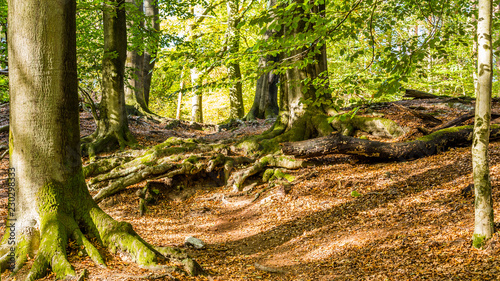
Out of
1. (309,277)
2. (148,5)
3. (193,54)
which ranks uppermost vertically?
(148,5)

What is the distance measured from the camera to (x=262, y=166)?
8078 millimetres

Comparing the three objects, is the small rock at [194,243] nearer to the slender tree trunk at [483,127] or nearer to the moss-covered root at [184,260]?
the moss-covered root at [184,260]

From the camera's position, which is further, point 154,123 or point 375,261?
point 154,123

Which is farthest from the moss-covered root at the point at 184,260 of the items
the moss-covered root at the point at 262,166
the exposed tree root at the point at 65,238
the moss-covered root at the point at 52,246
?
the moss-covered root at the point at 262,166

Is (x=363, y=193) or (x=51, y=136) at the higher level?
(x=51, y=136)

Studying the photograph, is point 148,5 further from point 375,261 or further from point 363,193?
point 375,261

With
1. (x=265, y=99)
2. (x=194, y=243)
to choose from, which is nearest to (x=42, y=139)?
(x=194, y=243)

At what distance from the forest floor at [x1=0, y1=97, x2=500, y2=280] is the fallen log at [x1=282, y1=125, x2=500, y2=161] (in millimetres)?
303

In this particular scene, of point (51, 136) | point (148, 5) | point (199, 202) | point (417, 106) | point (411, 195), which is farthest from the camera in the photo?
point (148, 5)

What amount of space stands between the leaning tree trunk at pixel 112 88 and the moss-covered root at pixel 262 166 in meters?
4.38

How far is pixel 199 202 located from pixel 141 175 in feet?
5.04

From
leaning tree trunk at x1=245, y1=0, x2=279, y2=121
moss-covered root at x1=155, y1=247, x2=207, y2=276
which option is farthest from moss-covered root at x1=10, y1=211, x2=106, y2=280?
leaning tree trunk at x1=245, y1=0, x2=279, y2=121

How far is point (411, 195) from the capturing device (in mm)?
5457

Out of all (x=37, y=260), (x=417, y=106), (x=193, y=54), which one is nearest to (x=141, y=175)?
(x=193, y=54)
